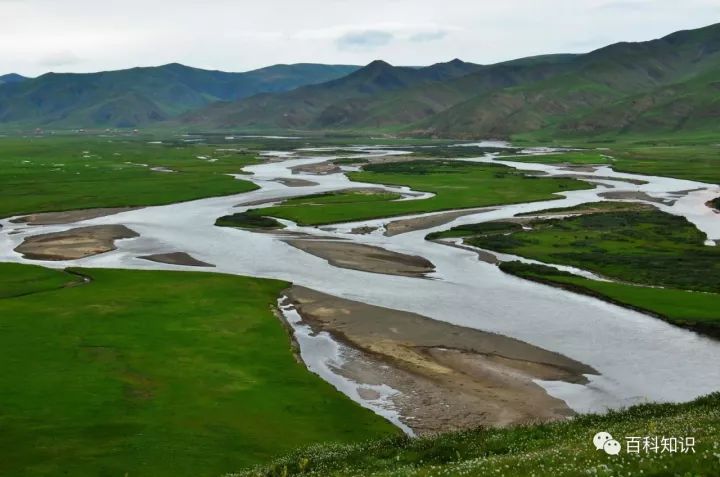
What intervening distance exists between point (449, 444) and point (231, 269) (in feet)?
173

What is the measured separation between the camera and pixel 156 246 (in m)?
88.0

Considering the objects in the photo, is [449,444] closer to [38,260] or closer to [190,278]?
[190,278]

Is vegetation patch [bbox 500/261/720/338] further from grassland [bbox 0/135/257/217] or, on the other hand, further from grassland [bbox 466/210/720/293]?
grassland [bbox 0/135/257/217]

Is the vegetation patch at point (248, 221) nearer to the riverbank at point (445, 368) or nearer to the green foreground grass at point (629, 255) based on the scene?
the green foreground grass at point (629, 255)

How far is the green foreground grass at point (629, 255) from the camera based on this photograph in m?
56.7

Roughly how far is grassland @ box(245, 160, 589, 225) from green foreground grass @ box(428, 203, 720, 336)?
62.7 ft

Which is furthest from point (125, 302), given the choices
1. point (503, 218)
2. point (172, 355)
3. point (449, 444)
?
point (503, 218)

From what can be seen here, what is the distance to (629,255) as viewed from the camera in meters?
75.9

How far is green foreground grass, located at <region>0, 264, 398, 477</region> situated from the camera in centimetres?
2945

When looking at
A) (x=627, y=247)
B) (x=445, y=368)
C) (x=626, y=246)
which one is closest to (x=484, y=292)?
(x=445, y=368)

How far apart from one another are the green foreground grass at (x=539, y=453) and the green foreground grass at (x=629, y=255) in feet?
93.2

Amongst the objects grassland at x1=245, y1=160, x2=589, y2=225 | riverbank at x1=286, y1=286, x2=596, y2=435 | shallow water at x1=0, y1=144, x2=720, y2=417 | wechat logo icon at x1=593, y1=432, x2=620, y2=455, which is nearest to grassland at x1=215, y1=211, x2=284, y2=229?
shallow water at x1=0, y1=144, x2=720, y2=417

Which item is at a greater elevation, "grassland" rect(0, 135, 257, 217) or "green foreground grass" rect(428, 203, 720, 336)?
"grassland" rect(0, 135, 257, 217)

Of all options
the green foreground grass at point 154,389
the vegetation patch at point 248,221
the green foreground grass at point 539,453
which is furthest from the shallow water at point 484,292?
the green foreground grass at point 539,453
